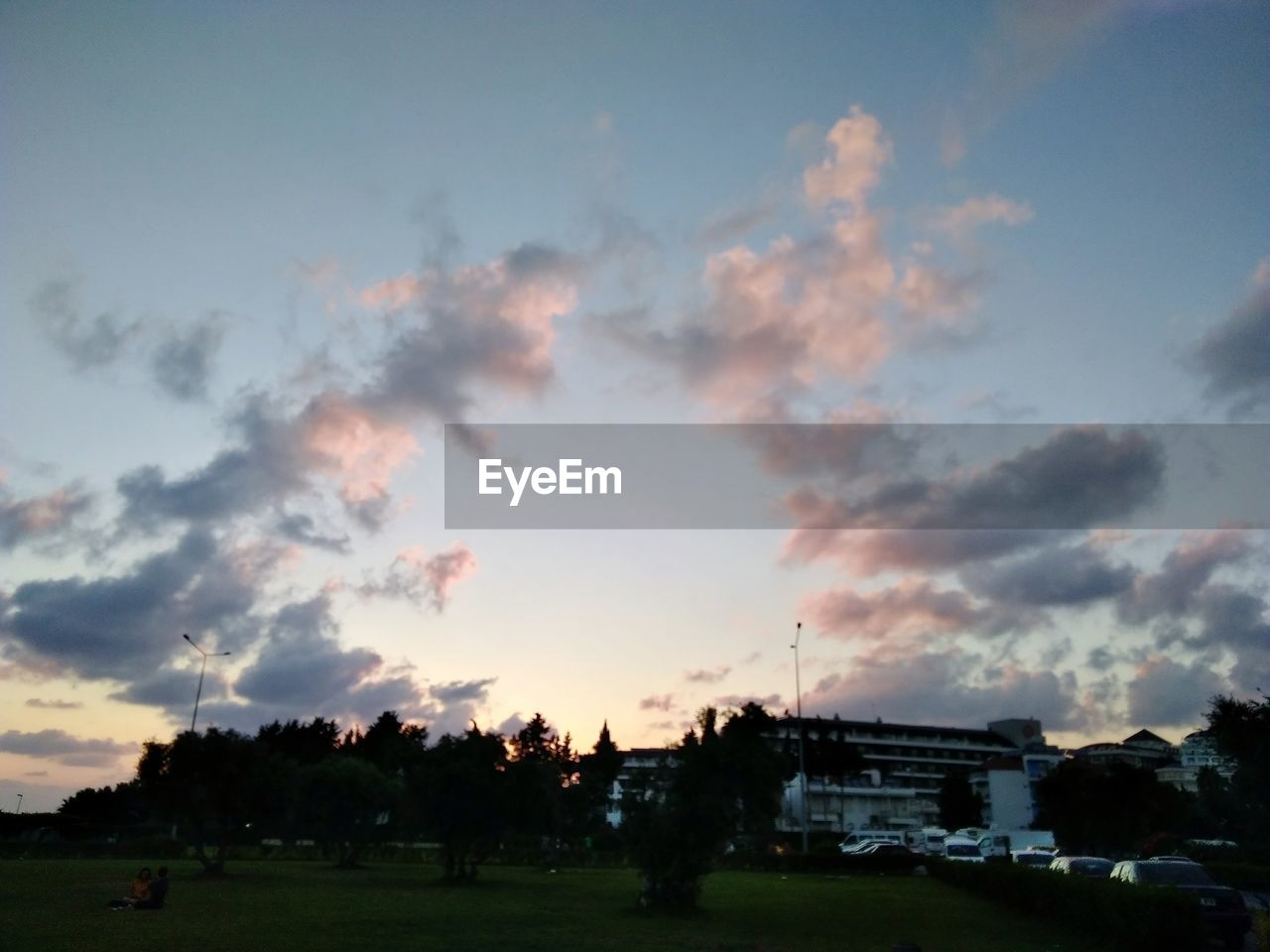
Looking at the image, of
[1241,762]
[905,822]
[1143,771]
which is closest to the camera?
[1241,762]

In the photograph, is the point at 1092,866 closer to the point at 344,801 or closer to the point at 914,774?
the point at 344,801

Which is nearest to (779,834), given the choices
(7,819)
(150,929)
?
(7,819)

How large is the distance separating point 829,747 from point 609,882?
82.5 m

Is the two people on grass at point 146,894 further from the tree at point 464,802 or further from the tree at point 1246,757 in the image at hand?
the tree at point 1246,757

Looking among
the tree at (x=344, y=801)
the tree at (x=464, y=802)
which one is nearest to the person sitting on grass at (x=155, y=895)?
the tree at (x=464, y=802)

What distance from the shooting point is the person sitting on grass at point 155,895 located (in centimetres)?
3012

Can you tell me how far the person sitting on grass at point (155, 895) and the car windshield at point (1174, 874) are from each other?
92.7ft

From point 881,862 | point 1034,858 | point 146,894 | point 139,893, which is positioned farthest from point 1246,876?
point 139,893

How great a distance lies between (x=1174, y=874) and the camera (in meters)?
24.1

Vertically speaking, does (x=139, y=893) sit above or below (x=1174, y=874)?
below

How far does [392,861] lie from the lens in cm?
8131

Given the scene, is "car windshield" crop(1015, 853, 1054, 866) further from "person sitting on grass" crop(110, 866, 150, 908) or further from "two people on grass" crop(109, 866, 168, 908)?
"person sitting on grass" crop(110, 866, 150, 908)

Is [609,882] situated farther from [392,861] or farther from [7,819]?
[7,819]

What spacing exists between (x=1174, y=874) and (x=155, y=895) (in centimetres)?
2951
